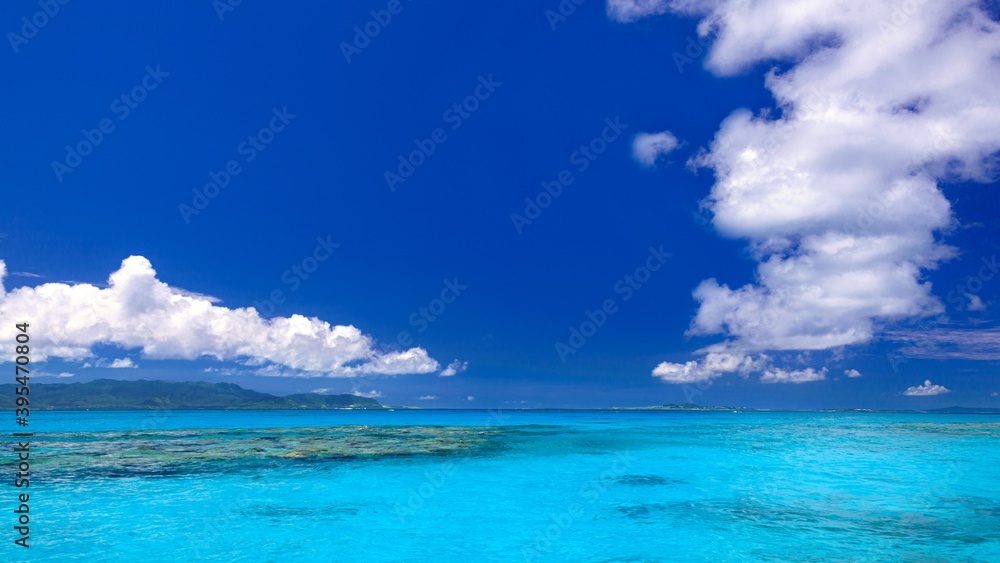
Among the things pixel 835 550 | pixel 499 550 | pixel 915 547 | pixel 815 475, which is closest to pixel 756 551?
pixel 835 550

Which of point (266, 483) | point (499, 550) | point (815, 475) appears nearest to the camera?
point (499, 550)

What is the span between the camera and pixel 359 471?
37.1 m

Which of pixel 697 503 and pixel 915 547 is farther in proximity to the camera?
pixel 697 503

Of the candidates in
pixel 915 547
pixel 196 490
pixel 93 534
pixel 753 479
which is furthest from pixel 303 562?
pixel 753 479

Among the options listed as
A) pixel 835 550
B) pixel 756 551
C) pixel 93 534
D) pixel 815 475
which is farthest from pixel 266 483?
pixel 815 475

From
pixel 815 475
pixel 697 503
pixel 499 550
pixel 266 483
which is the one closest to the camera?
pixel 499 550

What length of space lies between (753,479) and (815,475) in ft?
16.9

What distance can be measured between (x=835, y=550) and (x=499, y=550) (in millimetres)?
11916

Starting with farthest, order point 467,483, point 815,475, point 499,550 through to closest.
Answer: point 815,475 < point 467,483 < point 499,550

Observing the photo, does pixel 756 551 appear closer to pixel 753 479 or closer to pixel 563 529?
pixel 563 529

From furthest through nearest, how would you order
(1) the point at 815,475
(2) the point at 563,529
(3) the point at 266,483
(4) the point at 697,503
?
(1) the point at 815,475 → (3) the point at 266,483 → (4) the point at 697,503 → (2) the point at 563,529

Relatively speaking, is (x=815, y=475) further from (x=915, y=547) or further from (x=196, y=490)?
(x=196, y=490)

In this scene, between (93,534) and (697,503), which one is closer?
(93,534)

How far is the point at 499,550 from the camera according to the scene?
67.6 feet
